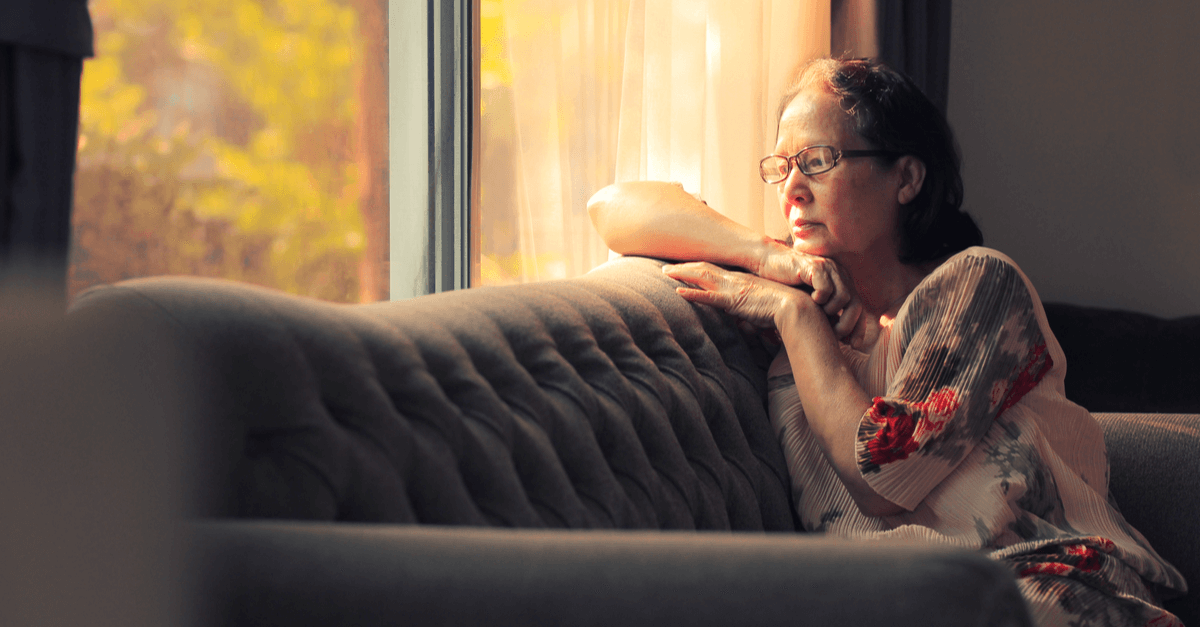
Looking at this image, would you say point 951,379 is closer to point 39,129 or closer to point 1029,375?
point 1029,375

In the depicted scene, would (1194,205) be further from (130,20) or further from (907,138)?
(130,20)

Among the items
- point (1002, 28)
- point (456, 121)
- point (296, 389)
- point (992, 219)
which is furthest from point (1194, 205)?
point (296, 389)

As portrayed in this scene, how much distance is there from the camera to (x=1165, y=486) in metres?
1.45

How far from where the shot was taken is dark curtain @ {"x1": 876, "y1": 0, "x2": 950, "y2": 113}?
8.47ft

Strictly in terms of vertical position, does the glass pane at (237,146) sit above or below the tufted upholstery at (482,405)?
above

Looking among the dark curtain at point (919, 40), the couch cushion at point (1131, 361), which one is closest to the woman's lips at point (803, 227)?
the dark curtain at point (919, 40)

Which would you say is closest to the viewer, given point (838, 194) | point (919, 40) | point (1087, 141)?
point (838, 194)

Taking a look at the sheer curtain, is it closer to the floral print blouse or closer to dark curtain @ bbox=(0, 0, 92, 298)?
the floral print blouse

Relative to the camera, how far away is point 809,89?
1.40 meters

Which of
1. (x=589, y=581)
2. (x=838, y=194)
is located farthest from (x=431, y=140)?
(x=589, y=581)

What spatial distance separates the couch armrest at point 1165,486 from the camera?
1414 mm

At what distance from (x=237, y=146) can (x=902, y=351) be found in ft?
3.60

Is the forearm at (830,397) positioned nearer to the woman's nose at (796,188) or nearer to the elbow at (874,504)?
the elbow at (874,504)

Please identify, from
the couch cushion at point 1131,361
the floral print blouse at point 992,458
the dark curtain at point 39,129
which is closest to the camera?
the dark curtain at point 39,129
